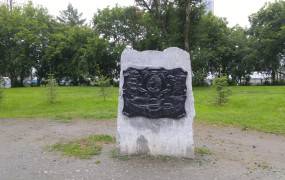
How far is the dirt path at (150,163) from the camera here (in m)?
6.69

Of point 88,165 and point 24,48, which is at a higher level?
point 24,48

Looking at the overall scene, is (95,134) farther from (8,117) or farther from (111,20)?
(111,20)

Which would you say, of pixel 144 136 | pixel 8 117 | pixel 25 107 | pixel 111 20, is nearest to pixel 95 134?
pixel 144 136

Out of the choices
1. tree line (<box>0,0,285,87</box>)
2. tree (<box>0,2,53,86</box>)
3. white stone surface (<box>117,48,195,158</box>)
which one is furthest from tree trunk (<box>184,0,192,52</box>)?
white stone surface (<box>117,48,195,158</box>)

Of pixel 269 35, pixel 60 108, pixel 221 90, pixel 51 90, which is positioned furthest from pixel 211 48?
pixel 60 108

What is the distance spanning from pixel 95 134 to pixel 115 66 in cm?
2840

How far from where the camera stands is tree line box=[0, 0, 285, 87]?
33625 millimetres

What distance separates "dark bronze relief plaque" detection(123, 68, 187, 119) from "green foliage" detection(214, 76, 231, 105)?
8812mm

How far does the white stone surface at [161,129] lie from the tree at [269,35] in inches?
1041

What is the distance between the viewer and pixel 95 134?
1045cm

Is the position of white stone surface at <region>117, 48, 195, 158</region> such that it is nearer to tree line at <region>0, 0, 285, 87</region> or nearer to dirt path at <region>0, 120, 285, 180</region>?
dirt path at <region>0, 120, 285, 180</region>

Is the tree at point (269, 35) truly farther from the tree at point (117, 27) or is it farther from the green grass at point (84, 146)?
the green grass at point (84, 146)

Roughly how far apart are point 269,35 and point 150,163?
29655 millimetres

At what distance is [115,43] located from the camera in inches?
1521
